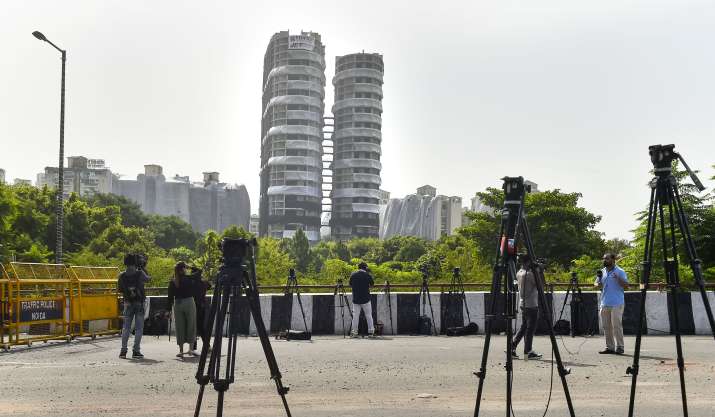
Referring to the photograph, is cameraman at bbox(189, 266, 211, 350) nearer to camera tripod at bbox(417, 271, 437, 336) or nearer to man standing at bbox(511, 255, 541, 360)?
man standing at bbox(511, 255, 541, 360)

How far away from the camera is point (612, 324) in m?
14.2

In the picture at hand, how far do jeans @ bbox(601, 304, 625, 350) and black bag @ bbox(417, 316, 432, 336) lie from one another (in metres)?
6.21

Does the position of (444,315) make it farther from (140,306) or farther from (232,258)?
(232,258)

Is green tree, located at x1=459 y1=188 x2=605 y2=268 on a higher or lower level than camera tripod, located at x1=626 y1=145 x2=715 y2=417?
higher

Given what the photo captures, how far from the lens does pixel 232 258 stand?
5996mm

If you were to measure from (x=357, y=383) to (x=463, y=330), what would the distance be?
9.76 m

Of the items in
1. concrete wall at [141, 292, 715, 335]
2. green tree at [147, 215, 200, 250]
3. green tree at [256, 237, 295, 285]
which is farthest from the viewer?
green tree at [147, 215, 200, 250]

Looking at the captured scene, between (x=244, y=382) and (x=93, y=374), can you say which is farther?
(x=93, y=374)

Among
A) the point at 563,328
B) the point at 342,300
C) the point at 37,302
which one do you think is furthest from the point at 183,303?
the point at 563,328

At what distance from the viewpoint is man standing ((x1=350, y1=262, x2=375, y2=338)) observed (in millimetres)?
19219

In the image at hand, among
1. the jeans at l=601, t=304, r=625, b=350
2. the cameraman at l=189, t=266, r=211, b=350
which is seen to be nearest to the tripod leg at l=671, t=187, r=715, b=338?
the jeans at l=601, t=304, r=625, b=350

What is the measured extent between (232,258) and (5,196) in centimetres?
4974

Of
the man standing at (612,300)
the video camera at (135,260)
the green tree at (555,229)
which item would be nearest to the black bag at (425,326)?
the man standing at (612,300)

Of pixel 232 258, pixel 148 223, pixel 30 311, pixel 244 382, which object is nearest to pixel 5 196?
pixel 30 311
